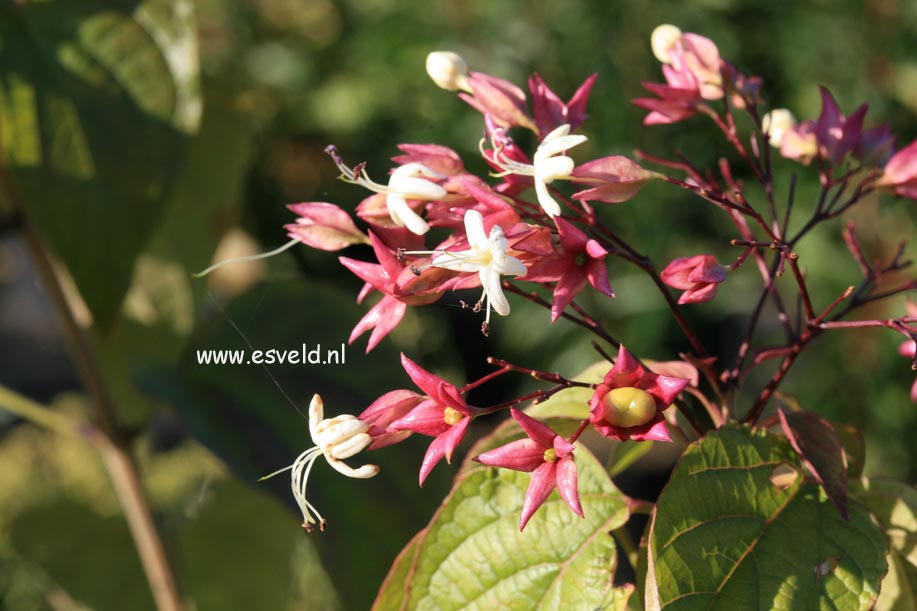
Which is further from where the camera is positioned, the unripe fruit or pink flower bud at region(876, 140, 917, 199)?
pink flower bud at region(876, 140, 917, 199)

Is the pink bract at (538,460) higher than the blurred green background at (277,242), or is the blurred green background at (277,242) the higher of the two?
the pink bract at (538,460)

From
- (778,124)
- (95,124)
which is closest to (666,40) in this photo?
(778,124)

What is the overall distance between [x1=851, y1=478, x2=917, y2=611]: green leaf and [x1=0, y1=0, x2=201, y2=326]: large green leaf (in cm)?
46

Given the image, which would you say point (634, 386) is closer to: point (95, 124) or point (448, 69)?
point (448, 69)

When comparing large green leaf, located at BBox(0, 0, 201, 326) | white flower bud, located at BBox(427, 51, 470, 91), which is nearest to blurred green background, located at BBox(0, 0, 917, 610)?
large green leaf, located at BBox(0, 0, 201, 326)

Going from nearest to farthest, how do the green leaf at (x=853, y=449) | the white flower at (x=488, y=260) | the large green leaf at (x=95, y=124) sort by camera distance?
the white flower at (x=488, y=260) < the green leaf at (x=853, y=449) < the large green leaf at (x=95, y=124)

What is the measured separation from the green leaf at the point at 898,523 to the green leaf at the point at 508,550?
110mm

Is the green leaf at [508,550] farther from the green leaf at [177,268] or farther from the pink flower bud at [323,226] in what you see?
the green leaf at [177,268]

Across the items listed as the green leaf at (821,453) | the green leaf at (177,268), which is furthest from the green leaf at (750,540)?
the green leaf at (177,268)

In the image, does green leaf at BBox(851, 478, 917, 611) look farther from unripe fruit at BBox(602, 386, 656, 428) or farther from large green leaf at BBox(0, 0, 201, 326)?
large green leaf at BBox(0, 0, 201, 326)

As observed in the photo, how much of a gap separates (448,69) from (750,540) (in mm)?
231

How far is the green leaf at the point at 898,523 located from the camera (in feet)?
1.32

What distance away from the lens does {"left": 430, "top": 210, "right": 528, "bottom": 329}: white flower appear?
308 mm

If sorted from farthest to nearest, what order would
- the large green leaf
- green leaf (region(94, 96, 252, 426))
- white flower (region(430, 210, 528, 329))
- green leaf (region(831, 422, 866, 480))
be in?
green leaf (region(94, 96, 252, 426))
the large green leaf
green leaf (region(831, 422, 866, 480))
white flower (region(430, 210, 528, 329))
